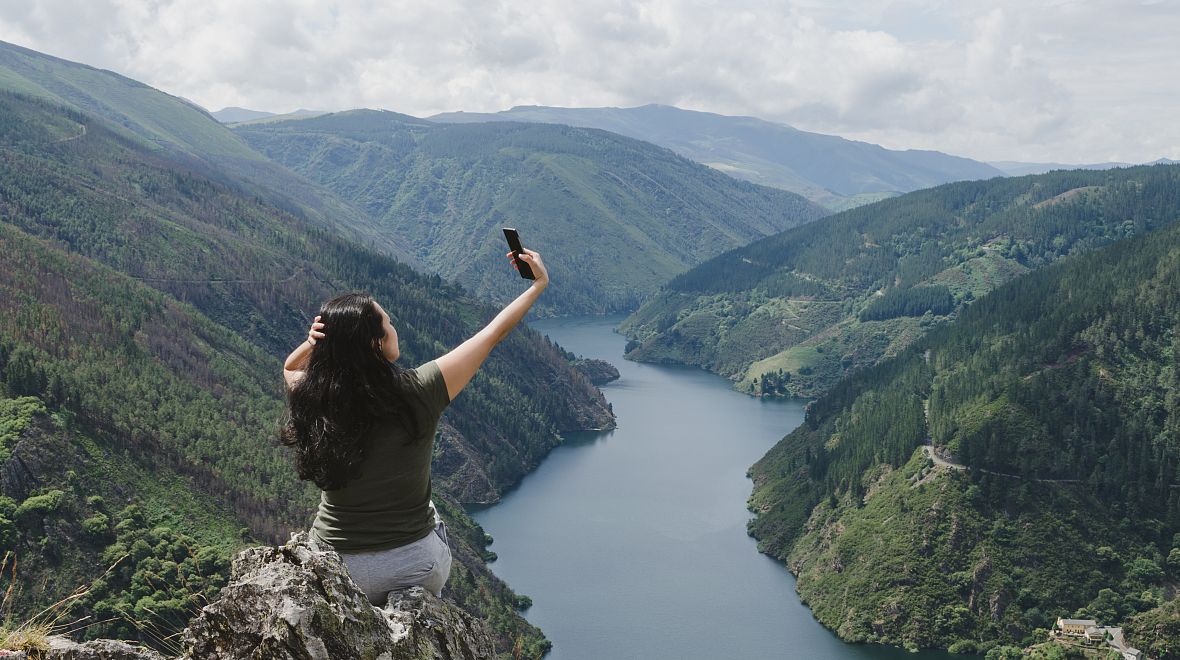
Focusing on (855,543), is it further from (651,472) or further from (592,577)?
(651,472)

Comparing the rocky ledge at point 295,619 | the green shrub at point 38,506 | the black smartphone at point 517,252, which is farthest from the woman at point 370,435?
the green shrub at point 38,506

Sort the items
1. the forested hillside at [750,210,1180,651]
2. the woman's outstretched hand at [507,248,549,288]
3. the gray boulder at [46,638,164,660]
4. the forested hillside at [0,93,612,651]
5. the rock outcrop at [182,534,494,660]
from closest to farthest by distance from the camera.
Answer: the rock outcrop at [182,534,494,660] → the gray boulder at [46,638,164,660] → the woman's outstretched hand at [507,248,549,288] → the forested hillside at [0,93,612,651] → the forested hillside at [750,210,1180,651]

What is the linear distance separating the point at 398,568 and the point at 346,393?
168 centimetres

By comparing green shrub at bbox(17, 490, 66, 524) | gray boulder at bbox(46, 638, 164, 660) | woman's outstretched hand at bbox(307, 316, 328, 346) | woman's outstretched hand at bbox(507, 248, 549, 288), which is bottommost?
green shrub at bbox(17, 490, 66, 524)

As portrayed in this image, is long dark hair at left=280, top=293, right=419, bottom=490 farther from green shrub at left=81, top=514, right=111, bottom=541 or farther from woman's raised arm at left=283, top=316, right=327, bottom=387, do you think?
green shrub at left=81, top=514, right=111, bottom=541

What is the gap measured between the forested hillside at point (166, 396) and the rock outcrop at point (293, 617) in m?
0.70

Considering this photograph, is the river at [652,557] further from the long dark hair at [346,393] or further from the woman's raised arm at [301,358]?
the long dark hair at [346,393]

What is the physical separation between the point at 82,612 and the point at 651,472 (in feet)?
314

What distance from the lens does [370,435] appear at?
846 cm

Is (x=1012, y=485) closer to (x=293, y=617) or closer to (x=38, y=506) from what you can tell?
(x=38, y=506)

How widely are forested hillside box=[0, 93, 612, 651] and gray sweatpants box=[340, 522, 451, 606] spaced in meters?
1.38

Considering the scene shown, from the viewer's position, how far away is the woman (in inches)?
328

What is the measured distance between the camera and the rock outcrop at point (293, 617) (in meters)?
7.64

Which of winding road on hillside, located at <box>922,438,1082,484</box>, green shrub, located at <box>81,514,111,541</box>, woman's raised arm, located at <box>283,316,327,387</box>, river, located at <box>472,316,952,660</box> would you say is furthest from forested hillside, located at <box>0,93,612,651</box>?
winding road on hillside, located at <box>922,438,1082,484</box>
